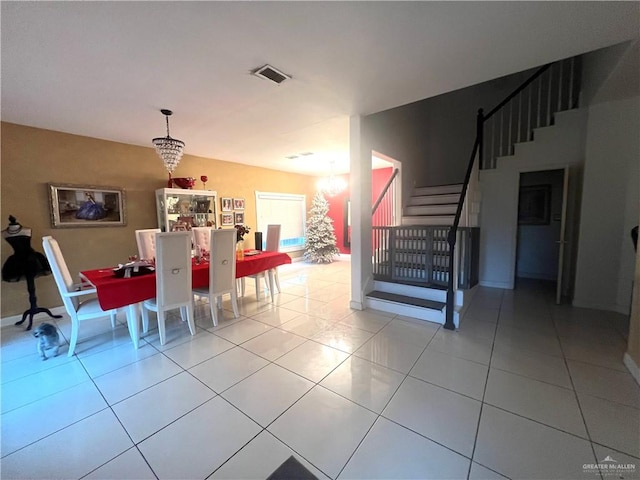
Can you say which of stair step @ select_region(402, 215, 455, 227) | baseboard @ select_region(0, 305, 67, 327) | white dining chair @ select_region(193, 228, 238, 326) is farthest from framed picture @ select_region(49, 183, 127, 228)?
stair step @ select_region(402, 215, 455, 227)

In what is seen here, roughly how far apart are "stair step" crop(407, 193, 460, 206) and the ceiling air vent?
346 cm

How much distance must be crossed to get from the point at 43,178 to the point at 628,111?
297 inches

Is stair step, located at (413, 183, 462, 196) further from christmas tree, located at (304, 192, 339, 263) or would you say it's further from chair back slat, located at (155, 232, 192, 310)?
chair back slat, located at (155, 232, 192, 310)

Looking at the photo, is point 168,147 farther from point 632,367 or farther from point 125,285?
point 632,367

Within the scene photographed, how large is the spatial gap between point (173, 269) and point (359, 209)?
2370 millimetres

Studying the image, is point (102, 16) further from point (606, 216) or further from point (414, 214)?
point (606, 216)

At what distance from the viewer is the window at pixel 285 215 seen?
6430mm

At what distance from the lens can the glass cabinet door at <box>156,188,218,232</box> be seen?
170 inches

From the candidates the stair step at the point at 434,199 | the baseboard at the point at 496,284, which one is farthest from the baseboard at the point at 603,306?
the stair step at the point at 434,199

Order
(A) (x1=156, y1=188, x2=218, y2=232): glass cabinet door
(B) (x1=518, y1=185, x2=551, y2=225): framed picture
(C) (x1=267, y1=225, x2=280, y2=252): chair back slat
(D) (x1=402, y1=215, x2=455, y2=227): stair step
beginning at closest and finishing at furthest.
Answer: (D) (x1=402, y1=215, x2=455, y2=227): stair step, (A) (x1=156, y1=188, x2=218, y2=232): glass cabinet door, (C) (x1=267, y1=225, x2=280, y2=252): chair back slat, (B) (x1=518, y1=185, x2=551, y2=225): framed picture

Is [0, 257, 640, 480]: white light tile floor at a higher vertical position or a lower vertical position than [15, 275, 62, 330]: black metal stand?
lower

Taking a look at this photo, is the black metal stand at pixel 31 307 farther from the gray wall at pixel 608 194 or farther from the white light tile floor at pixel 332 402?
the gray wall at pixel 608 194

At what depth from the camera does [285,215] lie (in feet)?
23.2

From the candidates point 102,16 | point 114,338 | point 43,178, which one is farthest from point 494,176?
point 43,178
